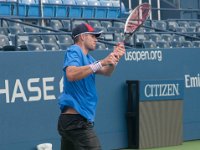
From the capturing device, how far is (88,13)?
62.0 ft

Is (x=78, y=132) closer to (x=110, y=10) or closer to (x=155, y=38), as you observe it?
(x=155, y=38)

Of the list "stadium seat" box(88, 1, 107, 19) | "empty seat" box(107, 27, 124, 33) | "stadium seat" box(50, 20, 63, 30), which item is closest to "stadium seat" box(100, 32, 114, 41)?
"empty seat" box(107, 27, 124, 33)

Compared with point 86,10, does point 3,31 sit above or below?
below

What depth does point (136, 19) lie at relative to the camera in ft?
24.9

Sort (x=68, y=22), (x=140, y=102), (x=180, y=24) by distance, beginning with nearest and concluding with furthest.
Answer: (x=140, y=102)
(x=68, y=22)
(x=180, y=24)

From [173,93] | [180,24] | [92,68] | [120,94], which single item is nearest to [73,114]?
[92,68]

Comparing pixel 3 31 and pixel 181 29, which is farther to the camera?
pixel 181 29

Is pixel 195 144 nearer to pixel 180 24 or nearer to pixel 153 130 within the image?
pixel 153 130

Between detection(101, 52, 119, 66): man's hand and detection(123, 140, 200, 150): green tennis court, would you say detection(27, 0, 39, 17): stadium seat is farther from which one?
detection(101, 52, 119, 66): man's hand

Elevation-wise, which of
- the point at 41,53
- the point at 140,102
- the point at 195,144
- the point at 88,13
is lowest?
the point at 195,144

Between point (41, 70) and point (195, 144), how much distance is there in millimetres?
3499

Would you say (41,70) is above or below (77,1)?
below

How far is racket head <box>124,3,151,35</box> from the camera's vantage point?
7.17 meters

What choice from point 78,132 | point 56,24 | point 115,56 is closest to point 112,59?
point 115,56
